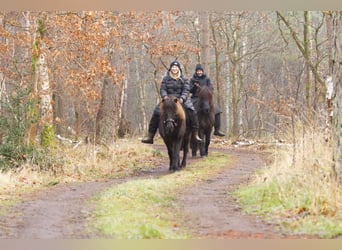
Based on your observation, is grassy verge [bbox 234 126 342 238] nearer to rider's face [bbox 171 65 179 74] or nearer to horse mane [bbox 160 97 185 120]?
horse mane [bbox 160 97 185 120]

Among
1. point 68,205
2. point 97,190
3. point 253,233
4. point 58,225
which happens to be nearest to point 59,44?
point 97,190

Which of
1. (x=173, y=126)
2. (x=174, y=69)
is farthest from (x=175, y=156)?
(x=174, y=69)

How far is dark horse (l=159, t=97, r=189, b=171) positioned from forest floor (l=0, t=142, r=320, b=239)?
4.04 ft

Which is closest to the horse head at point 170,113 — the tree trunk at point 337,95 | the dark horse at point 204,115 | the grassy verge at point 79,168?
the grassy verge at point 79,168

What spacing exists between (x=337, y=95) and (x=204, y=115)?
22.8 feet

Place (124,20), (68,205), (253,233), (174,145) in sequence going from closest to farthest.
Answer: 1. (253,233)
2. (68,205)
3. (174,145)
4. (124,20)

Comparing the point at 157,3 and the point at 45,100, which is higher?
the point at 157,3

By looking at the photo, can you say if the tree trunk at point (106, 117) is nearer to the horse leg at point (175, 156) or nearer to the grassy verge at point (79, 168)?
the grassy verge at point (79, 168)

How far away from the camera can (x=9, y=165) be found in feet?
42.5

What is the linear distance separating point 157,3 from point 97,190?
453 centimetres

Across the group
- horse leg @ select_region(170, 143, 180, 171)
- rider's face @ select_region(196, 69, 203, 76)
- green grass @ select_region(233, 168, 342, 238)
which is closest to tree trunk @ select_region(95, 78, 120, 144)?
rider's face @ select_region(196, 69, 203, 76)

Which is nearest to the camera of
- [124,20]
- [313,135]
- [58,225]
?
[58,225]

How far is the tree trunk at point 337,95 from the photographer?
28.0 feet

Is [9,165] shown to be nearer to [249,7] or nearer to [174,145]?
[174,145]
